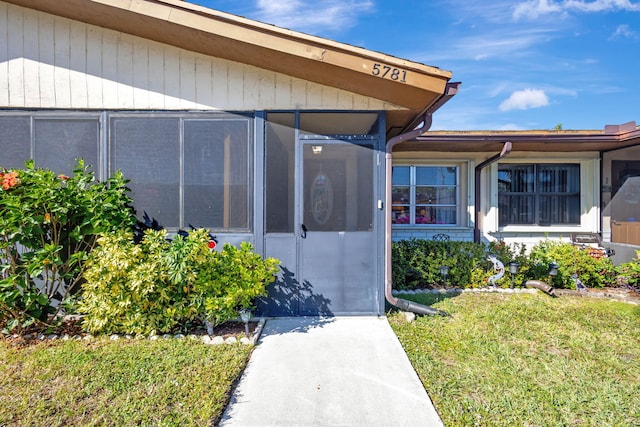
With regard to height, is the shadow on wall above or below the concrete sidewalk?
above

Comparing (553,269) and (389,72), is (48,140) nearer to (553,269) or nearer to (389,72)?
(389,72)

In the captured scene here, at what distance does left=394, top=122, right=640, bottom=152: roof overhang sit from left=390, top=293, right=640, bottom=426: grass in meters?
2.65

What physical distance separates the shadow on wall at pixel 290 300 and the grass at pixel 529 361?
90cm

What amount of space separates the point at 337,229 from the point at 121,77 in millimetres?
3135

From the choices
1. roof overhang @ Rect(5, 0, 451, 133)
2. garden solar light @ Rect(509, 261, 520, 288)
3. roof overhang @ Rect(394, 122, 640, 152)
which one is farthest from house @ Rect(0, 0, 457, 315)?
garden solar light @ Rect(509, 261, 520, 288)

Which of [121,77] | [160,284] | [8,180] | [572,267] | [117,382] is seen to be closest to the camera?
[117,382]

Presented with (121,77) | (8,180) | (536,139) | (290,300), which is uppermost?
(121,77)

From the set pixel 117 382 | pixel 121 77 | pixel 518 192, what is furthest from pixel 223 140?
pixel 518 192

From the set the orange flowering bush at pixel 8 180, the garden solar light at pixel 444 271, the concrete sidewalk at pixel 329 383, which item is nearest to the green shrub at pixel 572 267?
the garden solar light at pixel 444 271

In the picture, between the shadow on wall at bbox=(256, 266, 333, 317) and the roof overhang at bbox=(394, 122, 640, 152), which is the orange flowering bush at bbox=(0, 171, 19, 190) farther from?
the roof overhang at bbox=(394, 122, 640, 152)

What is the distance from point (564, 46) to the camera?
31.8ft

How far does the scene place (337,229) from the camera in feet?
12.7

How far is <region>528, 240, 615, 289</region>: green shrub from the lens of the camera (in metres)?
5.23

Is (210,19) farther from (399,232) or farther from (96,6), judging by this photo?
(399,232)
